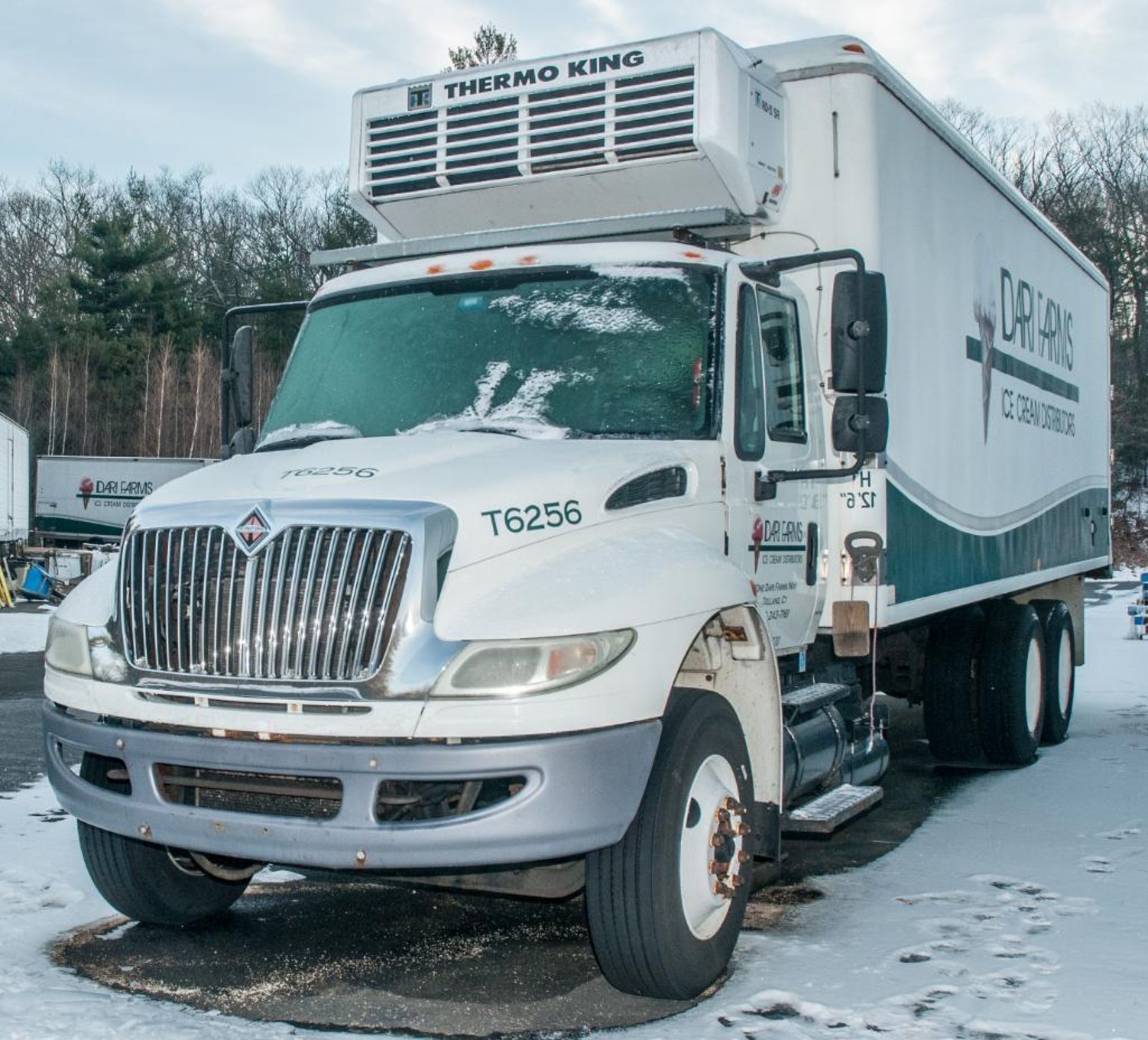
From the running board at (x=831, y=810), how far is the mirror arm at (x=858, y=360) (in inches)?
50.8

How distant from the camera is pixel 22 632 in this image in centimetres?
2081

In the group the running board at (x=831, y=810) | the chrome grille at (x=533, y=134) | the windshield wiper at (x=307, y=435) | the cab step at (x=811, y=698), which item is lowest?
the running board at (x=831, y=810)

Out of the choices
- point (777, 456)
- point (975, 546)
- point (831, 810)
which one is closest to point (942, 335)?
Result: point (975, 546)

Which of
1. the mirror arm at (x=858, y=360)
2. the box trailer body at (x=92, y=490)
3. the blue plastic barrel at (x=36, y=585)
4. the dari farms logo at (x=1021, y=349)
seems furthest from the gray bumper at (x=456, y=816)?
the box trailer body at (x=92, y=490)

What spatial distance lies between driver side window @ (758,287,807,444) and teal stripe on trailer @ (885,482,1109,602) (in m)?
0.92

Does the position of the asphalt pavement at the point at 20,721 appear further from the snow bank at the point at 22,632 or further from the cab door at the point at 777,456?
the cab door at the point at 777,456

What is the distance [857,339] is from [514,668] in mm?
2222

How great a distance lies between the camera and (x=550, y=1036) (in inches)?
177

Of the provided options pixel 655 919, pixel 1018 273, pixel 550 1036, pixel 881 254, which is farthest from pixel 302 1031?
pixel 1018 273

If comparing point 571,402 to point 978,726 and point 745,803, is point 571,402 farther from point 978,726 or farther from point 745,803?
point 978,726

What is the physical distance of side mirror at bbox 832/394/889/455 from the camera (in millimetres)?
5668

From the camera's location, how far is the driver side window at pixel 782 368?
6008mm

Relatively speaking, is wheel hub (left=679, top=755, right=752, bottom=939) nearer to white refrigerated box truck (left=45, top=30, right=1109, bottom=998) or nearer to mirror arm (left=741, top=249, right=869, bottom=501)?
white refrigerated box truck (left=45, top=30, right=1109, bottom=998)

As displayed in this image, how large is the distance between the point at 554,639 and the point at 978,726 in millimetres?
6082
